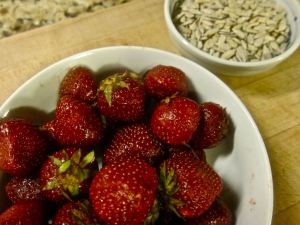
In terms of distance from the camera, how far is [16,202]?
2.25 ft

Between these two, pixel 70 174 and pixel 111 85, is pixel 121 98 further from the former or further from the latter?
pixel 70 174

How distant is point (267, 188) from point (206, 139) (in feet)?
0.44

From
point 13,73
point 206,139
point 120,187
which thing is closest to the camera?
point 120,187

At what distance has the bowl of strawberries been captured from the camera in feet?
2.04

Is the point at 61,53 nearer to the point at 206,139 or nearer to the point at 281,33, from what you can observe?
the point at 206,139

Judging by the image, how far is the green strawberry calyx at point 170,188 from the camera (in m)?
0.64

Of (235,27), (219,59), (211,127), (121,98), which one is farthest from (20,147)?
(235,27)

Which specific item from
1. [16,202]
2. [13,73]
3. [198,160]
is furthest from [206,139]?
[13,73]

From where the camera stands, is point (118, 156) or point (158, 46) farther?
point (158, 46)

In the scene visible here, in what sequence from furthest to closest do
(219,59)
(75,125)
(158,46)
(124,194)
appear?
1. (158,46)
2. (219,59)
3. (75,125)
4. (124,194)

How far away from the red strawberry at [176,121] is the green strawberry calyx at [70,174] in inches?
4.7

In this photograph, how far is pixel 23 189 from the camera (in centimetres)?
69

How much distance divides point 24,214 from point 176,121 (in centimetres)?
27

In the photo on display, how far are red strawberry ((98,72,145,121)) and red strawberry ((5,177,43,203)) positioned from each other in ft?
0.53
